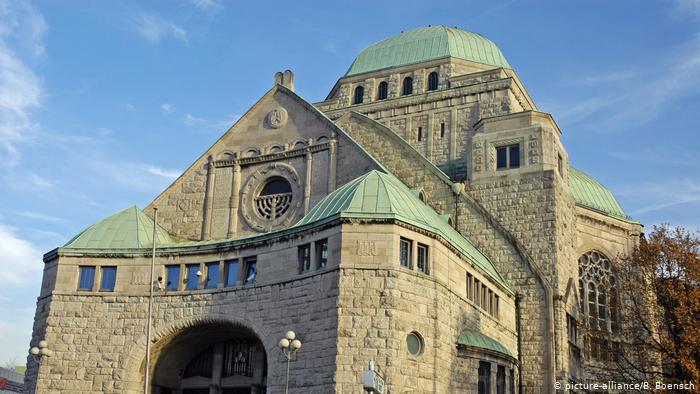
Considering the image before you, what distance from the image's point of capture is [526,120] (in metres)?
38.8

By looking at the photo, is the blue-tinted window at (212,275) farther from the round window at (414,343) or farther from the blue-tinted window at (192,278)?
the round window at (414,343)

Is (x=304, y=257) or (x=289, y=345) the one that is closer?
(x=289, y=345)

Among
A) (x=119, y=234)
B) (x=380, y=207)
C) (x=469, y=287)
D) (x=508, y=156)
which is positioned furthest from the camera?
(x=508, y=156)

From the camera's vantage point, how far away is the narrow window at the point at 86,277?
3356 cm

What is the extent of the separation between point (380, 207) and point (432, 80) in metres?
22.2

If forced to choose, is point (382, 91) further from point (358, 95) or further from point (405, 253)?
point (405, 253)

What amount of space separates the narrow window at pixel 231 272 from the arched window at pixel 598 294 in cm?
1969

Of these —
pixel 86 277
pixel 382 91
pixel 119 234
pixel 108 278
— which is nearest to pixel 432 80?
pixel 382 91

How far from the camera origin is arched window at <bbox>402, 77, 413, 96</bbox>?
49.8 metres

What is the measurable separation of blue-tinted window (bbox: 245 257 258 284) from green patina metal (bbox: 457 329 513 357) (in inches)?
313

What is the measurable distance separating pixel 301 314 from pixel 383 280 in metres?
3.22

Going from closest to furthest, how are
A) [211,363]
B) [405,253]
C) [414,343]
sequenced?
[414,343] < [405,253] < [211,363]

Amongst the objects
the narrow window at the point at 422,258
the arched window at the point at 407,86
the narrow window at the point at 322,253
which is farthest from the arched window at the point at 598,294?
the narrow window at the point at 322,253

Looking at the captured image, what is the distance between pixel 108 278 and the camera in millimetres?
33500
